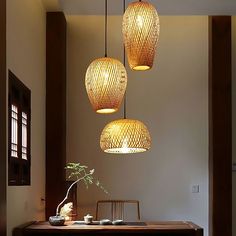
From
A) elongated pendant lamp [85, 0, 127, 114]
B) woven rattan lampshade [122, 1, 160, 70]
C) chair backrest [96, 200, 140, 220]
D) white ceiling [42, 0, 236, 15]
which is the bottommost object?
chair backrest [96, 200, 140, 220]

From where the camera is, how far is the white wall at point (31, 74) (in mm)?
4039

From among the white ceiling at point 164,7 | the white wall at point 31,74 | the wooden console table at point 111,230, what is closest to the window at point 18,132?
the white wall at point 31,74

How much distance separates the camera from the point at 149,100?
6500mm

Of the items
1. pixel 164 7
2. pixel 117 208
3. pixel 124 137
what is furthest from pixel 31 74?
pixel 117 208

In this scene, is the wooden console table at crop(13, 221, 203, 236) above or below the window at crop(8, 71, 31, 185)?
below

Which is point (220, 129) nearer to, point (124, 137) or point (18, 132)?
point (124, 137)

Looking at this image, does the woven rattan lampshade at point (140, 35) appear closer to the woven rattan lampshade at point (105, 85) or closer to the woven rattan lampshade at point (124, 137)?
the woven rattan lampshade at point (105, 85)

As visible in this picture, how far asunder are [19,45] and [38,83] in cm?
105

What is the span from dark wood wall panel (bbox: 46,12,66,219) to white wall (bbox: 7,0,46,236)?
0.42 feet

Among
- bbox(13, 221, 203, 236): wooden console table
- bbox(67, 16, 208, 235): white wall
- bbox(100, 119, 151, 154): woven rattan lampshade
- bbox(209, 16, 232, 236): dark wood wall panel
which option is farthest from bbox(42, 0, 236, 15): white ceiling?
bbox(13, 221, 203, 236): wooden console table

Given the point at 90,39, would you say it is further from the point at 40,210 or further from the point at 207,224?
the point at 207,224

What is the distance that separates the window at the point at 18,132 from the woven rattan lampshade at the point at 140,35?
1033 mm

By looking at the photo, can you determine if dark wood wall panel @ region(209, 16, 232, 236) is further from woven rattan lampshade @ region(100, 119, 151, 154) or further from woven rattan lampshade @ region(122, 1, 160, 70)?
woven rattan lampshade @ region(122, 1, 160, 70)

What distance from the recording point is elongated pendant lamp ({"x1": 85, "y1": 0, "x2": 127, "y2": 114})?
3.72 meters
